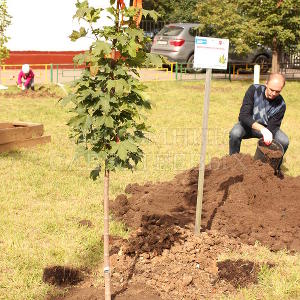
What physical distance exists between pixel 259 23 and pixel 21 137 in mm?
12589

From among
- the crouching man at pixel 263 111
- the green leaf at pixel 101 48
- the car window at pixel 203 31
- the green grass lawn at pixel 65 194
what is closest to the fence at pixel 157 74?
the car window at pixel 203 31

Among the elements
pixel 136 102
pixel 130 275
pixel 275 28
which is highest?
pixel 275 28

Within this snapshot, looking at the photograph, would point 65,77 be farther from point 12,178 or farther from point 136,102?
point 136,102

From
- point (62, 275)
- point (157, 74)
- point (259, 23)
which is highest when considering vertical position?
point (259, 23)

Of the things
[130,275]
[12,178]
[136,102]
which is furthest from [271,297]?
[12,178]

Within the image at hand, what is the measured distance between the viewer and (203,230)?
539cm

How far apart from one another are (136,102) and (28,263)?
194cm

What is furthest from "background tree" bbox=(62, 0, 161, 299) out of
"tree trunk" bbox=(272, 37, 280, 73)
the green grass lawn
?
"tree trunk" bbox=(272, 37, 280, 73)

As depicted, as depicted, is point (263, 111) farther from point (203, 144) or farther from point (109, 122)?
point (109, 122)

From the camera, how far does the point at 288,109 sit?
15695 millimetres

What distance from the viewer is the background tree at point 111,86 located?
11.2 feet

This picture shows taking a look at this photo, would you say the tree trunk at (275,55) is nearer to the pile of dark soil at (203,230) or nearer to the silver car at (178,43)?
the silver car at (178,43)

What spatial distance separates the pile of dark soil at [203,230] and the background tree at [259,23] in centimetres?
1306

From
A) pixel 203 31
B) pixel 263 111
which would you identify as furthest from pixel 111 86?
pixel 203 31
